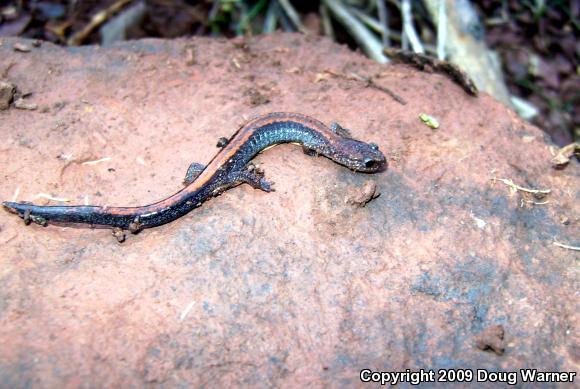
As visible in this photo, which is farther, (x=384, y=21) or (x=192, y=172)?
(x=384, y=21)

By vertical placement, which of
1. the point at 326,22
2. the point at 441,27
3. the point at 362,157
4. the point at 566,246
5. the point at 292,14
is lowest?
the point at 566,246

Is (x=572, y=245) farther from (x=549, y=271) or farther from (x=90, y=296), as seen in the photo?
(x=90, y=296)

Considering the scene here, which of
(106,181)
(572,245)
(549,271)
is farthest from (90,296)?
(572,245)

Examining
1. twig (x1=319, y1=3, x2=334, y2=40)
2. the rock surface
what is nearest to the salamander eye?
the rock surface

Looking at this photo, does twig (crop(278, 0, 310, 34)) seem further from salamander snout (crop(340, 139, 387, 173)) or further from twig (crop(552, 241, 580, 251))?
twig (crop(552, 241, 580, 251))

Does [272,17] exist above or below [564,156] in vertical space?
above

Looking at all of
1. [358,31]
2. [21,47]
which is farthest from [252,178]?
[358,31]

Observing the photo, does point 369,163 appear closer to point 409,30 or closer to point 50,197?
point 50,197
